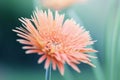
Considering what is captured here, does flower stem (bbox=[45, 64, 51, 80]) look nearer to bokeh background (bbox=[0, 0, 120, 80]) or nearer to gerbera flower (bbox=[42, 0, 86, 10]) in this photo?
bokeh background (bbox=[0, 0, 120, 80])

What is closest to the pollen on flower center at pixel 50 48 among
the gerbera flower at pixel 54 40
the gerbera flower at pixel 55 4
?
the gerbera flower at pixel 54 40

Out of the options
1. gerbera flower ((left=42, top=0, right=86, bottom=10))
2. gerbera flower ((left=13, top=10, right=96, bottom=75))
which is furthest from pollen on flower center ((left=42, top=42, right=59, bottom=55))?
gerbera flower ((left=42, top=0, right=86, bottom=10))

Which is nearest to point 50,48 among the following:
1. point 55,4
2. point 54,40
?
point 54,40

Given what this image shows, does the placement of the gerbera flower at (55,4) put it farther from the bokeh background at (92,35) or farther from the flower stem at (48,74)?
the flower stem at (48,74)

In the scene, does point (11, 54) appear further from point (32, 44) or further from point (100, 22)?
point (100, 22)

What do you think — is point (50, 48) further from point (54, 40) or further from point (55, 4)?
point (55, 4)

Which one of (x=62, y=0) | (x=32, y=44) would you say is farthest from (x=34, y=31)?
(x=62, y=0)
